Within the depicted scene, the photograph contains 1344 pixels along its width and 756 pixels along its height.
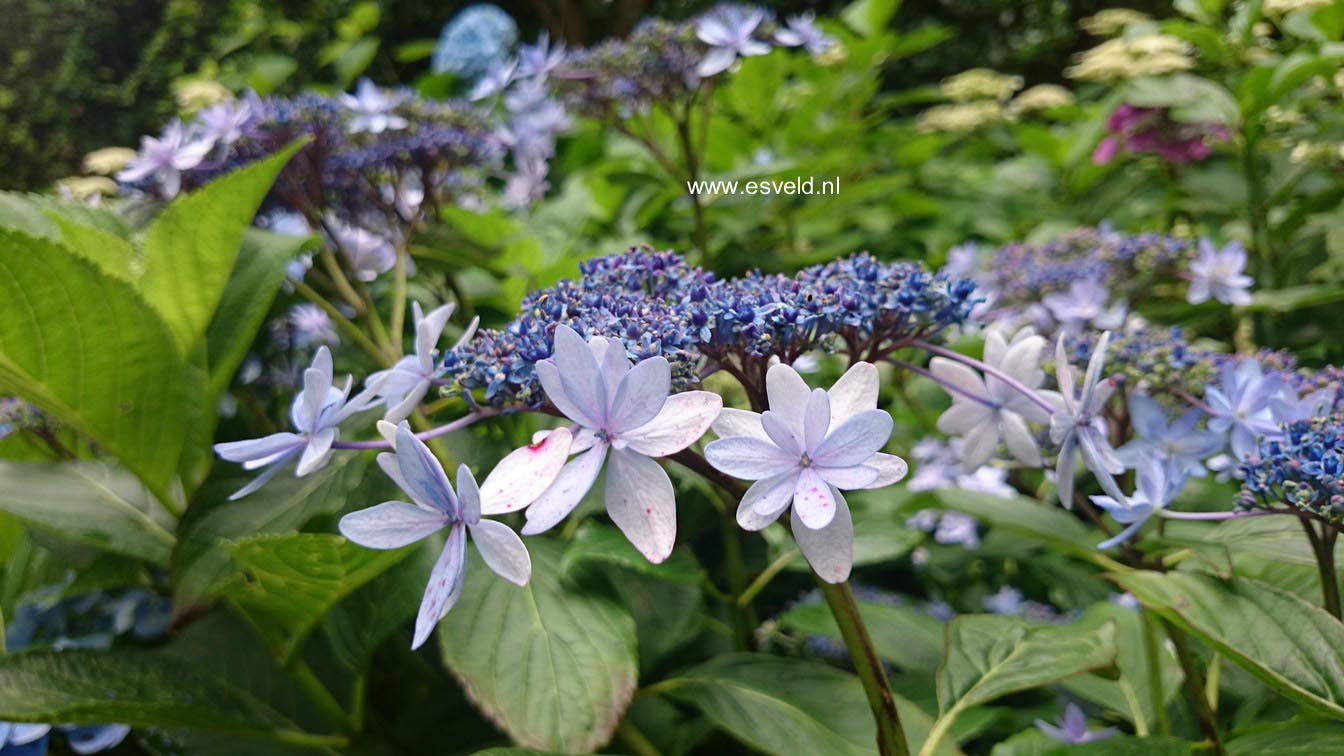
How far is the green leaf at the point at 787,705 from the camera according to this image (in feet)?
2.21

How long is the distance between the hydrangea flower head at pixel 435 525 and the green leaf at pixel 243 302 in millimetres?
431

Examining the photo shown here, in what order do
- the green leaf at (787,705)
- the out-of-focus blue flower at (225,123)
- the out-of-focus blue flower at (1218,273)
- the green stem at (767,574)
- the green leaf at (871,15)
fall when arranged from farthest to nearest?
the green leaf at (871,15) → the out-of-focus blue flower at (1218,273) → the out-of-focus blue flower at (225,123) → the green stem at (767,574) → the green leaf at (787,705)

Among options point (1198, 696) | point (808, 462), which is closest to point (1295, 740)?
point (1198, 696)

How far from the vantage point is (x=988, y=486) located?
3.94 ft

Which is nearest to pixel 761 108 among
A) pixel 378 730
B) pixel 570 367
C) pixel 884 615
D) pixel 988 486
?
pixel 988 486

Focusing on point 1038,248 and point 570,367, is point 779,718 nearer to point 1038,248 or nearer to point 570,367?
point 570,367

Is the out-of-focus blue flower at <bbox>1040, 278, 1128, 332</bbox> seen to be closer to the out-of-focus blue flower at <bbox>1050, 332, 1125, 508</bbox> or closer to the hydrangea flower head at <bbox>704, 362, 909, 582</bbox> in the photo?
the out-of-focus blue flower at <bbox>1050, 332, 1125, 508</bbox>

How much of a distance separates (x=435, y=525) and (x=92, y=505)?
1.49 ft

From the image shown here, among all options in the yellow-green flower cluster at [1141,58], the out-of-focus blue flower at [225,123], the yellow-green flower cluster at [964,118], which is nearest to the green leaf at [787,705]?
the out-of-focus blue flower at [225,123]

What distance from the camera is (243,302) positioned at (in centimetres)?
88

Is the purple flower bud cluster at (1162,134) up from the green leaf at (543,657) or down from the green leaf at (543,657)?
down

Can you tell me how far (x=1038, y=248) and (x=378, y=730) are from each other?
3.35ft

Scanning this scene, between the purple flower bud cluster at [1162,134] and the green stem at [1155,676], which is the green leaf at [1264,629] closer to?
the green stem at [1155,676]

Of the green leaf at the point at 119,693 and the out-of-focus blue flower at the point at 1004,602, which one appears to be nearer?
the green leaf at the point at 119,693
